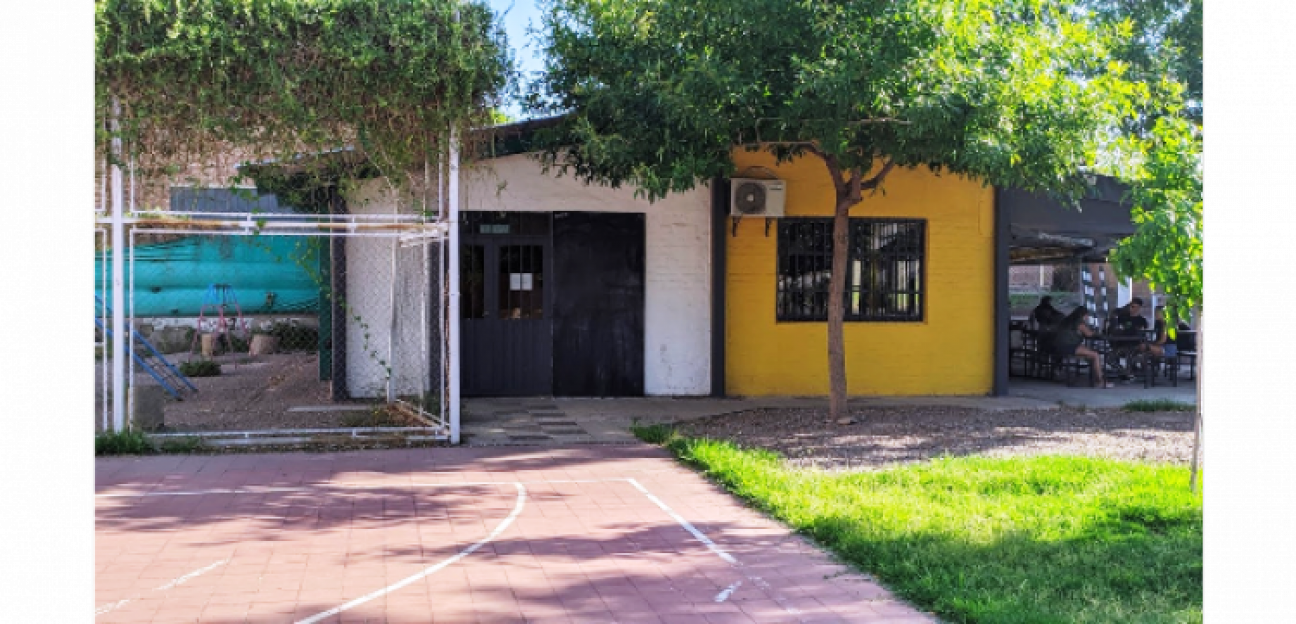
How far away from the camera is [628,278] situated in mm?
14883

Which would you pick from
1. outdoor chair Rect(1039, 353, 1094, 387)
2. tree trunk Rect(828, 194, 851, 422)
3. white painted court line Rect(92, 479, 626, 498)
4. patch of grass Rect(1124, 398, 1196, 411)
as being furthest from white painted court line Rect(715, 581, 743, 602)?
outdoor chair Rect(1039, 353, 1094, 387)

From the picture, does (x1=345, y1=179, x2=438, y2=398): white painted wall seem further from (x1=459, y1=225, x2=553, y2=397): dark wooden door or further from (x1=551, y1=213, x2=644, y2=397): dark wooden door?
(x1=551, y1=213, x2=644, y2=397): dark wooden door

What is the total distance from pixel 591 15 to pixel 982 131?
14.9 feet

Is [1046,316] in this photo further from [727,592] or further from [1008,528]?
[727,592]

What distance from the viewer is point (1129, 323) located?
17.5 m

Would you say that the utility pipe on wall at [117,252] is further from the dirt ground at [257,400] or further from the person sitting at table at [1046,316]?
the person sitting at table at [1046,316]

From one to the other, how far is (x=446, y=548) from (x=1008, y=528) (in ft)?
12.4

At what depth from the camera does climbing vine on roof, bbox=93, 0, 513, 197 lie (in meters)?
9.91

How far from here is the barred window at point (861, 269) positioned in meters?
15.2

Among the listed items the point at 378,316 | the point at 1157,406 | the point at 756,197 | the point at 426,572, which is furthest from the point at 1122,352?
the point at 426,572

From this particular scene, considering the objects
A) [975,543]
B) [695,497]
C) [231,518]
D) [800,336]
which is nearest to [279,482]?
[231,518]

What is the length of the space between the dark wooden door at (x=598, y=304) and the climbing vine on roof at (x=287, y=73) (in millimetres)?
3748

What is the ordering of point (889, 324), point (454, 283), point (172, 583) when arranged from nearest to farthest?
point (172, 583) → point (454, 283) → point (889, 324)

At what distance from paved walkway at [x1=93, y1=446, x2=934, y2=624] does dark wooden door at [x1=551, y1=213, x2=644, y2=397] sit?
449 cm
